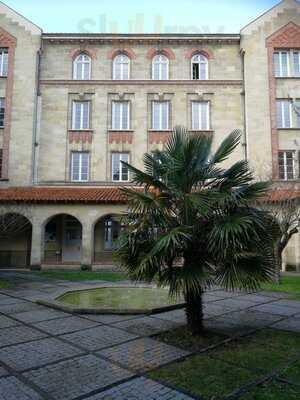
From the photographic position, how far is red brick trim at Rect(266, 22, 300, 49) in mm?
25312

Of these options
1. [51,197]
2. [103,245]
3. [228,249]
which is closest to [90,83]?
[51,197]

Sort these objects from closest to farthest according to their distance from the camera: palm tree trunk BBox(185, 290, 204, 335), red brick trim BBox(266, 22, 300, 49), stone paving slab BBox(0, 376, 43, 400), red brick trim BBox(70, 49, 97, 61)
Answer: stone paving slab BBox(0, 376, 43, 400), palm tree trunk BBox(185, 290, 204, 335), red brick trim BBox(266, 22, 300, 49), red brick trim BBox(70, 49, 97, 61)

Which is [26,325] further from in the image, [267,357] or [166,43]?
[166,43]

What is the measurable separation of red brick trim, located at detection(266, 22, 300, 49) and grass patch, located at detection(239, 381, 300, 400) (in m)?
25.6

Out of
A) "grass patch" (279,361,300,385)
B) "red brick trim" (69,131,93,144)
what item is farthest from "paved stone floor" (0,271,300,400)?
"red brick trim" (69,131,93,144)

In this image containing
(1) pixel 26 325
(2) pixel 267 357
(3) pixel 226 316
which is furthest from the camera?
(3) pixel 226 316

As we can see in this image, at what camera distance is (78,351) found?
613 centimetres

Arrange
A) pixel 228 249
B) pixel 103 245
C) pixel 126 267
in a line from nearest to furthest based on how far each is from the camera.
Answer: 1. pixel 228 249
2. pixel 126 267
3. pixel 103 245

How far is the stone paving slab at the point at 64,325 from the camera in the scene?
24.5 feet

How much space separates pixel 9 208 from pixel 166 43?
1606 cm

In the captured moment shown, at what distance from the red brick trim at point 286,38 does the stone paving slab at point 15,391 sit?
2680 centimetres

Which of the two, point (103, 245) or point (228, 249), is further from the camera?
point (103, 245)

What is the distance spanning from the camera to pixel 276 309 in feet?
33.1

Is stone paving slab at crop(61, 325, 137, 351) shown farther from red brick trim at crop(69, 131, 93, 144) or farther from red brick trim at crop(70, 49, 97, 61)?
red brick trim at crop(70, 49, 97, 61)
